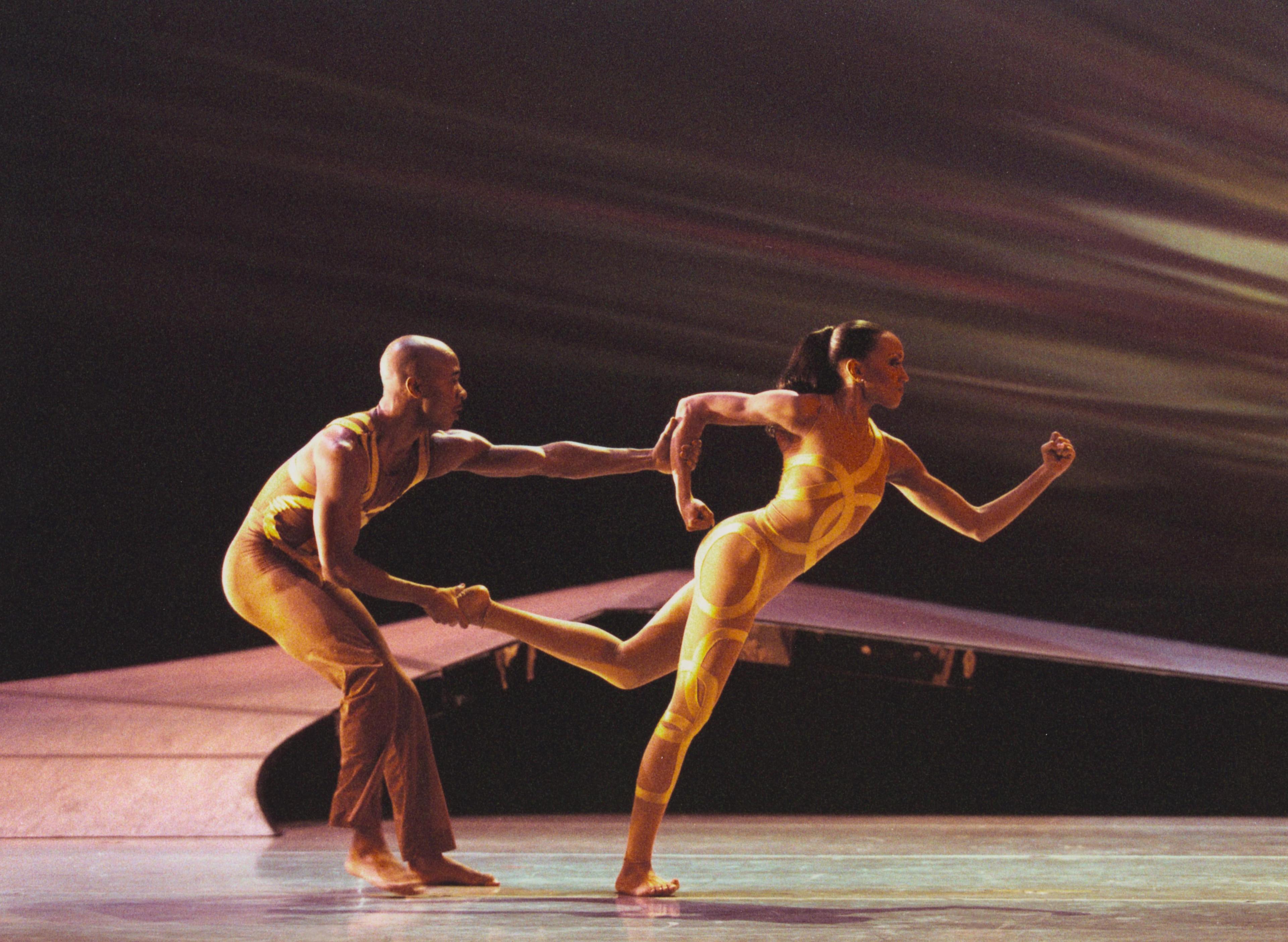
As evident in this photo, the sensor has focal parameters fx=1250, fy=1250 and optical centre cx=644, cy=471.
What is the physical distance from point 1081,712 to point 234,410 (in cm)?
334

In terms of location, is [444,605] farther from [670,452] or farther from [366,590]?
[670,452]

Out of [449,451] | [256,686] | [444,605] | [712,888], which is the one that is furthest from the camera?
[256,686]

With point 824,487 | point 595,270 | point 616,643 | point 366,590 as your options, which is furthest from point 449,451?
point 595,270

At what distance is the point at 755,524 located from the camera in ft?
8.00

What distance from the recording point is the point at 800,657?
375cm

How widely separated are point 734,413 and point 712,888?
2.99 ft

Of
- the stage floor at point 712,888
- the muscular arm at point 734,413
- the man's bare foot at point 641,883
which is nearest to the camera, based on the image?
the stage floor at point 712,888

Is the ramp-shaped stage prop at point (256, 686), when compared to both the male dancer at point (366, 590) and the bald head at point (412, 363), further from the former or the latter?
the bald head at point (412, 363)

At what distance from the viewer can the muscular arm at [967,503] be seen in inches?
103

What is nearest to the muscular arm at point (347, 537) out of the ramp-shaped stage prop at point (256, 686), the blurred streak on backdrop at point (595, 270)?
the ramp-shaped stage prop at point (256, 686)

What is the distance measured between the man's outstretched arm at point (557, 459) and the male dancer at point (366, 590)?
0.03 metres

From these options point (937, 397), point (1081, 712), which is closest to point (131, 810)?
point (1081, 712)

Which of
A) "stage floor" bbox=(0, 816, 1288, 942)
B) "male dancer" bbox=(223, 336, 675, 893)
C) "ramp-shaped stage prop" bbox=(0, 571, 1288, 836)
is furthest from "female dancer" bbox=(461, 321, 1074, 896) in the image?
"ramp-shaped stage prop" bbox=(0, 571, 1288, 836)

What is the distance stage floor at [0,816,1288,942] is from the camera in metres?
1.83
